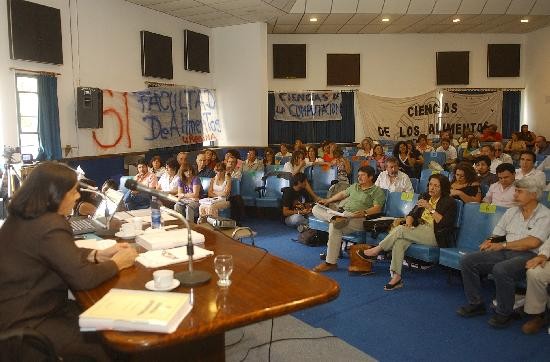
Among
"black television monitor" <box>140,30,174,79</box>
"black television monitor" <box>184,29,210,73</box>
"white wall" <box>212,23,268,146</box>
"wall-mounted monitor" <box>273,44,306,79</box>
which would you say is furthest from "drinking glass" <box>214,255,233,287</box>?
"wall-mounted monitor" <box>273,44,306,79</box>

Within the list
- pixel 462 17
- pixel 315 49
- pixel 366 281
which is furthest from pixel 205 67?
pixel 366 281

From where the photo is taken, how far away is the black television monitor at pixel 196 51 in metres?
10.2

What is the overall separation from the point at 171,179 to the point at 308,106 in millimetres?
5557

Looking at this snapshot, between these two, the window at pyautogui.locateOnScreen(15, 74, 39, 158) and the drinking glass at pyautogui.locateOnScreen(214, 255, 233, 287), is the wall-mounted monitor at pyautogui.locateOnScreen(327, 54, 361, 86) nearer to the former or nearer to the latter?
the window at pyautogui.locateOnScreen(15, 74, 39, 158)

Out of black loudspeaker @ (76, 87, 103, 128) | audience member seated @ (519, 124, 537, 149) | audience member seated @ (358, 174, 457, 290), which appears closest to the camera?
audience member seated @ (358, 174, 457, 290)

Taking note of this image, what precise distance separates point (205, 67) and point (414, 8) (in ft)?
14.6

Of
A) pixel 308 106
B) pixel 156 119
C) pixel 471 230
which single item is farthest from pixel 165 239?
pixel 308 106

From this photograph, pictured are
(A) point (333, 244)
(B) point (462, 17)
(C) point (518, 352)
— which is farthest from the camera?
(B) point (462, 17)

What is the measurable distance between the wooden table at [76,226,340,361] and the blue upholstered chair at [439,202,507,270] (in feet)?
8.20

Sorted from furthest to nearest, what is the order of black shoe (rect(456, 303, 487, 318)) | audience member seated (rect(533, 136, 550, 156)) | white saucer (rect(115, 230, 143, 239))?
audience member seated (rect(533, 136, 550, 156)), black shoe (rect(456, 303, 487, 318)), white saucer (rect(115, 230, 143, 239))

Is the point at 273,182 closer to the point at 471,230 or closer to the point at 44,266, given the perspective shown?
the point at 471,230

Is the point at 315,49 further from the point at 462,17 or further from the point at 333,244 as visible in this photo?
the point at 333,244

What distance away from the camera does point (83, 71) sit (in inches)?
315

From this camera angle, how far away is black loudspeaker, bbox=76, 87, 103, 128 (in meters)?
7.76
